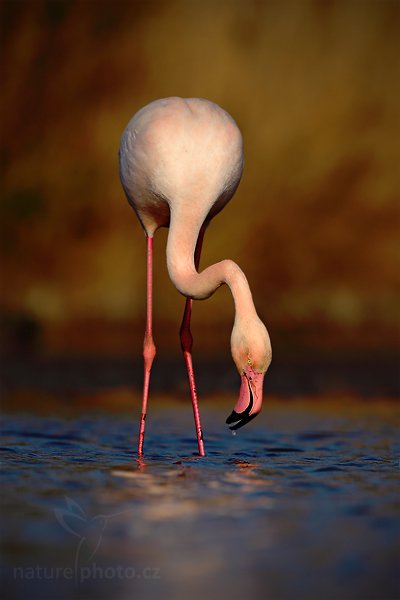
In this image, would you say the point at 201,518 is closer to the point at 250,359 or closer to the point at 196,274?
the point at 250,359

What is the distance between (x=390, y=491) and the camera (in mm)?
6699

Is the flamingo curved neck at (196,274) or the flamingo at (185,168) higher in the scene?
the flamingo at (185,168)

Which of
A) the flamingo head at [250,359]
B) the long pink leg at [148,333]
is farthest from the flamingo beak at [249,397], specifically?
the long pink leg at [148,333]

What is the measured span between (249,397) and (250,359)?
0.32m

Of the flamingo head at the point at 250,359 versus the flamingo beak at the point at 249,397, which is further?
the flamingo beak at the point at 249,397

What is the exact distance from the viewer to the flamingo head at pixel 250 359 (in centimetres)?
750

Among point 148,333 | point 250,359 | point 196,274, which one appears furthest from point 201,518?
point 148,333

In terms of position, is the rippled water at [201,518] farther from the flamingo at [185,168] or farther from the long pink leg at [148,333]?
the flamingo at [185,168]

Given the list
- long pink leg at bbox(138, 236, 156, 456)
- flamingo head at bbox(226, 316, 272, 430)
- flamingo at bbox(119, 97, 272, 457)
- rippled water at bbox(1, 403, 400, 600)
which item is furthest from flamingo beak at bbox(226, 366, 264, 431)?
long pink leg at bbox(138, 236, 156, 456)

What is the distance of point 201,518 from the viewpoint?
5.79 meters

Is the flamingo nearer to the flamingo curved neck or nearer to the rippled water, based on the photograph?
the flamingo curved neck

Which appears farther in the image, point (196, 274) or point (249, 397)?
point (196, 274)

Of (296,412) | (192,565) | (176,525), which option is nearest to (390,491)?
(176,525)

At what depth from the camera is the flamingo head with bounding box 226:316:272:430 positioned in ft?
24.6
